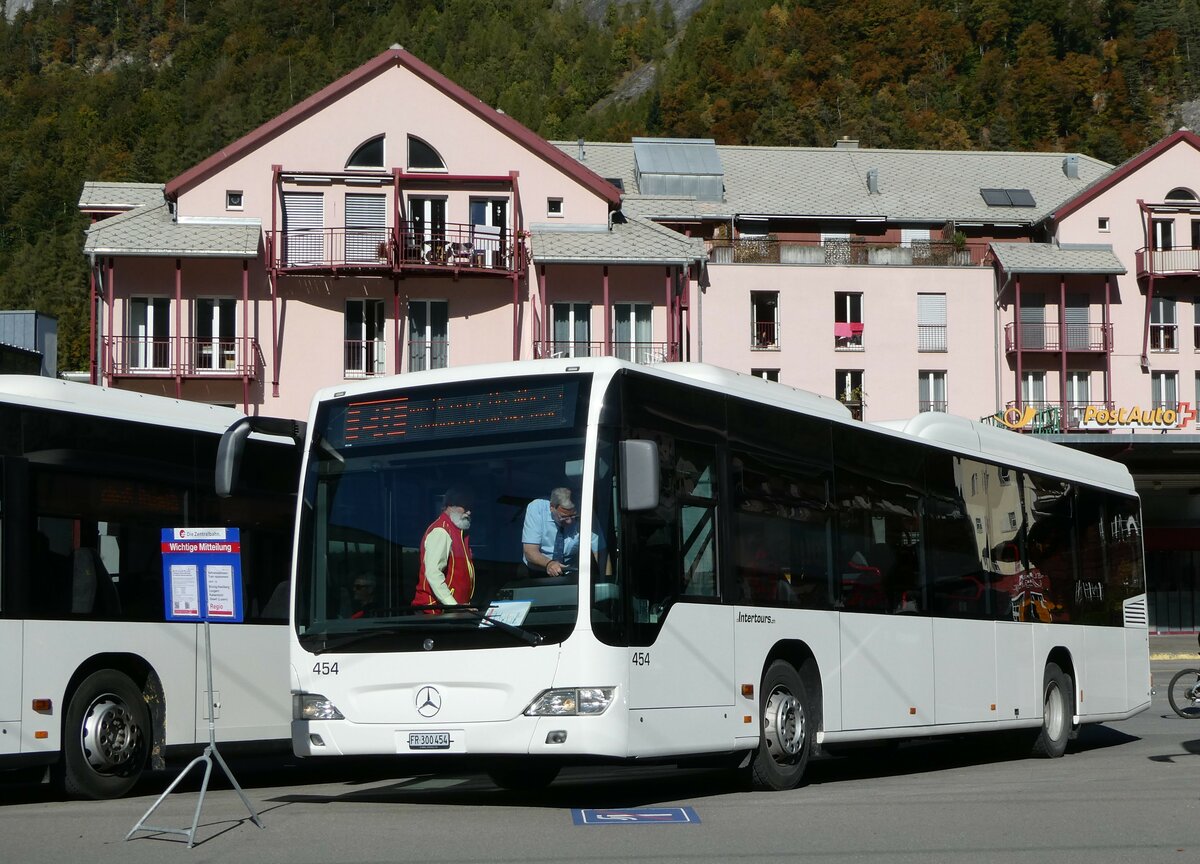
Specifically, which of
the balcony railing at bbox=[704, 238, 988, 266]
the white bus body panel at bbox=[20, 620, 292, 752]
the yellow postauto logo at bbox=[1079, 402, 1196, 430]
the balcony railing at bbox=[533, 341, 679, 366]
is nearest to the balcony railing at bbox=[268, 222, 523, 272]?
the balcony railing at bbox=[533, 341, 679, 366]

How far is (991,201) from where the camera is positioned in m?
60.2

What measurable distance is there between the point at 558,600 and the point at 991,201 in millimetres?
52440

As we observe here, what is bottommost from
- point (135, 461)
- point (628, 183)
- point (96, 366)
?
point (135, 461)

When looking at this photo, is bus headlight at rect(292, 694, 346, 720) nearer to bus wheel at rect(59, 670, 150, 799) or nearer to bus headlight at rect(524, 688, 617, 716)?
bus headlight at rect(524, 688, 617, 716)

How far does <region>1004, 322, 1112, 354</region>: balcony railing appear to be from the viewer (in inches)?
2160

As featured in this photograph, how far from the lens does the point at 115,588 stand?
1312 centimetres

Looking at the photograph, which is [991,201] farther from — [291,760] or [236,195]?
[291,760]

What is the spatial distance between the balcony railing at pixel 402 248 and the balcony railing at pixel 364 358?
233 cm

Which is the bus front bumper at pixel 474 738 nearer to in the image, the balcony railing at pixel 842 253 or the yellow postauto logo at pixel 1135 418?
the yellow postauto logo at pixel 1135 418

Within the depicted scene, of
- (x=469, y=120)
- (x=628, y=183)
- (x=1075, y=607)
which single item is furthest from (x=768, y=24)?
(x=1075, y=607)

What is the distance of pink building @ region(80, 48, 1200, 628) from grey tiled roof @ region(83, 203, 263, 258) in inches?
3.2

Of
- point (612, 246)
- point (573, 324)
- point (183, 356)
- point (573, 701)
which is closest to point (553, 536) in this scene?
point (573, 701)

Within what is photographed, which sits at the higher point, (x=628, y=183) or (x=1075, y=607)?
(x=628, y=183)

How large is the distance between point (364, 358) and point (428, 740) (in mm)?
35404
